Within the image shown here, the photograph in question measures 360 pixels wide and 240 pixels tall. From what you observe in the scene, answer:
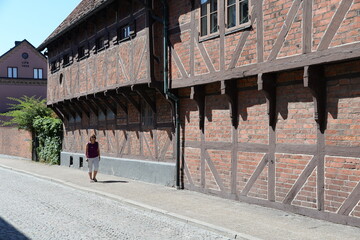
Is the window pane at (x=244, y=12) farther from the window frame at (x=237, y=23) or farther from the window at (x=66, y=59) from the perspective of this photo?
the window at (x=66, y=59)

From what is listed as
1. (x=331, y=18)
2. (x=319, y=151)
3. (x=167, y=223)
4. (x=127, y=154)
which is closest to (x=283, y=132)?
(x=319, y=151)

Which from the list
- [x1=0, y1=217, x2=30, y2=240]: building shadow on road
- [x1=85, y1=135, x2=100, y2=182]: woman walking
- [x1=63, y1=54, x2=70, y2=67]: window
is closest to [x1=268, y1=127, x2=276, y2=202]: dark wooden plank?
[x1=0, y1=217, x2=30, y2=240]: building shadow on road

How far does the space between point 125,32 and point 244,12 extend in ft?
20.7

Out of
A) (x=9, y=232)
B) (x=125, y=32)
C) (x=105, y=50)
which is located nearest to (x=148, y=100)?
(x=125, y=32)

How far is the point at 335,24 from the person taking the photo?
7.48m

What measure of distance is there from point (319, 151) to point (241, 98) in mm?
2592

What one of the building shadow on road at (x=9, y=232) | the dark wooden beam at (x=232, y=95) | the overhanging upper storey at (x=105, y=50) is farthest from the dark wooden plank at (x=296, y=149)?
the building shadow on road at (x=9, y=232)

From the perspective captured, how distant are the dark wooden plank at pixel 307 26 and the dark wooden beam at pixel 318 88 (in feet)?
1.35

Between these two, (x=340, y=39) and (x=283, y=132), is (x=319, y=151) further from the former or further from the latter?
(x=340, y=39)

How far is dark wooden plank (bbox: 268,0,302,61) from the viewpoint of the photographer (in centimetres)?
826

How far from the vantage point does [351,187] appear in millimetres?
7453

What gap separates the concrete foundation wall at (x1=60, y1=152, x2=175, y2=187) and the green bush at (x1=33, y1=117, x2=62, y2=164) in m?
3.45

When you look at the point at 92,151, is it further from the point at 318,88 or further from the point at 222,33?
the point at 318,88

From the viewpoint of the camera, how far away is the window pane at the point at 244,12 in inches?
377
